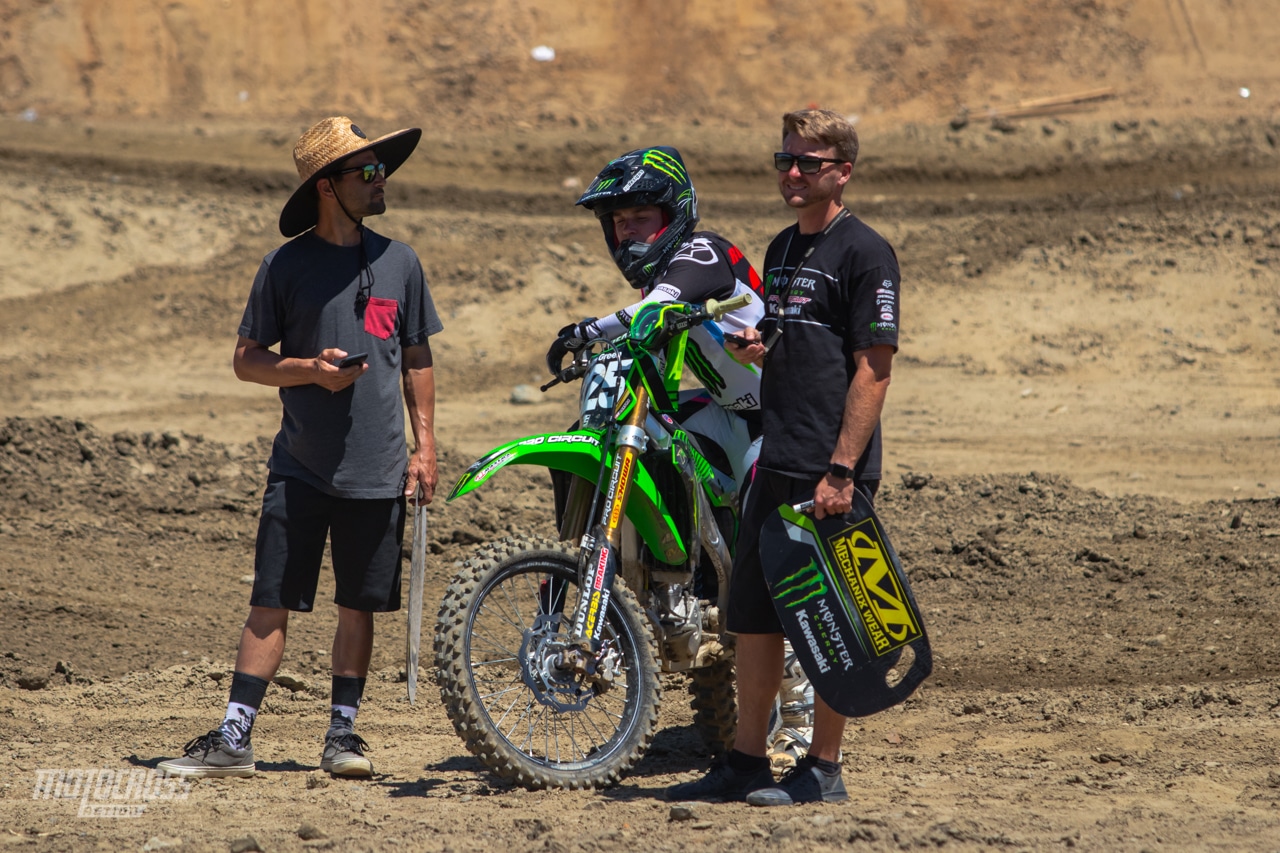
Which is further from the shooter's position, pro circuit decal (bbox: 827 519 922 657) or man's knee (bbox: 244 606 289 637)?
man's knee (bbox: 244 606 289 637)

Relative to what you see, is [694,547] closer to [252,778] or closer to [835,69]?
[252,778]

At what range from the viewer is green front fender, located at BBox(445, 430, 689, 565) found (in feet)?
14.1

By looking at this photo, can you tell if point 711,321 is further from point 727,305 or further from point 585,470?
point 585,470

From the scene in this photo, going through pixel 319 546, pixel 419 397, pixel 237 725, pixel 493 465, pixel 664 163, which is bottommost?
pixel 237 725

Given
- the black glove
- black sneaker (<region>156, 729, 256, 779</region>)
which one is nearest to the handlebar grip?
the black glove

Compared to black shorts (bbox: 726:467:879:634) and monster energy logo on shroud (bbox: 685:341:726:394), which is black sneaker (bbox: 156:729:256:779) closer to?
black shorts (bbox: 726:467:879:634)

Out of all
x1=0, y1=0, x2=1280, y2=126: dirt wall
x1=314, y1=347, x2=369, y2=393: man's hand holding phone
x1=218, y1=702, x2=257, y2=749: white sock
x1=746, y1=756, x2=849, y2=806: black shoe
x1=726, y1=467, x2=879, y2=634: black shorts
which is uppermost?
x1=0, y1=0, x2=1280, y2=126: dirt wall

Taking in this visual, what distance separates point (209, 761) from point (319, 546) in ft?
2.69

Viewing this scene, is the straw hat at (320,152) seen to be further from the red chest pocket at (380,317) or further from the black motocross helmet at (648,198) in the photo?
the black motocross helmet at (648,198)

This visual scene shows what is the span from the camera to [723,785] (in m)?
4.27

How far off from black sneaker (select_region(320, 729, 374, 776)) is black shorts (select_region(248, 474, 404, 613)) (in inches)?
18.2

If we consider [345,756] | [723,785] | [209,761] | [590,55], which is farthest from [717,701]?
[590,55]

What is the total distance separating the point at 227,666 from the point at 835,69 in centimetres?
1541

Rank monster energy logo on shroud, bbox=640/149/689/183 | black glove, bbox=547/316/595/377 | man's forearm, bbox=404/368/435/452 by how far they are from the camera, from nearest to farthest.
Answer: black glove, bbox=547/316/595/377 < monster energy logo on shroud, bbox=640/149/689/183 < man's forearm, bbox=404/368/435/452
